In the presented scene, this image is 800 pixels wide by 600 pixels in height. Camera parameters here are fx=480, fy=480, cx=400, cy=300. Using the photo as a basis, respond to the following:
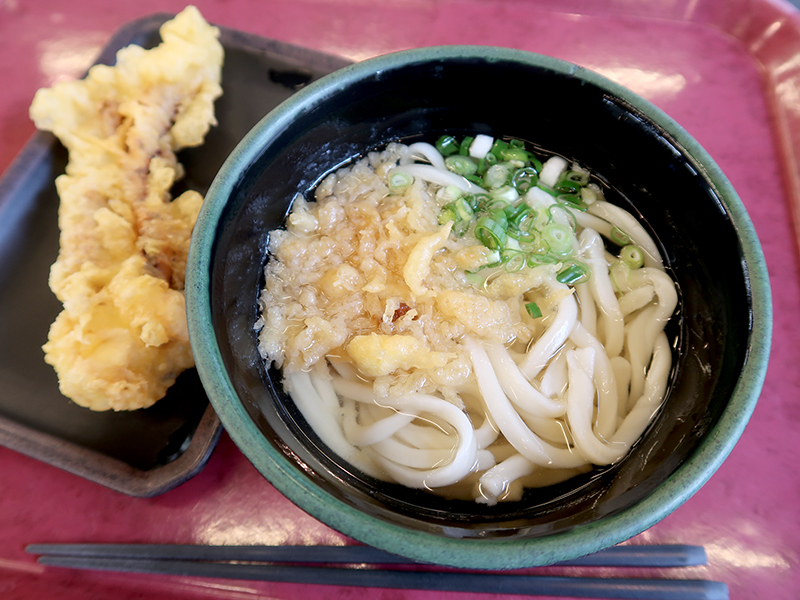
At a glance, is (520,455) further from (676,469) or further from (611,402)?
(676,469)

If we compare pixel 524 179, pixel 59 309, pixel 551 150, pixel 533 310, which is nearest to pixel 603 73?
pixel 551 150

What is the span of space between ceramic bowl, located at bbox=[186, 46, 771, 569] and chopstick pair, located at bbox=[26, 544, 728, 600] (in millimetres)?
297

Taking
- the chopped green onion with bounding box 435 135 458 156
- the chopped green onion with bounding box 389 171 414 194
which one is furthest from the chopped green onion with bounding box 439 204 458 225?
the chopped green onion with bounding box 435 135 458 156

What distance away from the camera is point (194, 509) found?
5.29 ft

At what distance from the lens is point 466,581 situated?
4.82 ft

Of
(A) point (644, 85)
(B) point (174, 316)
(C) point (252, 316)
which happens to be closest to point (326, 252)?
(C) point (252, 316)

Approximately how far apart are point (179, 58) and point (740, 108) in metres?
2.56

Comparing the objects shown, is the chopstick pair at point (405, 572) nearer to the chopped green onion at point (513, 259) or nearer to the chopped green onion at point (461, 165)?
the chopped green onion at point (513, 259)

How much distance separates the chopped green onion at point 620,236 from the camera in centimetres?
167

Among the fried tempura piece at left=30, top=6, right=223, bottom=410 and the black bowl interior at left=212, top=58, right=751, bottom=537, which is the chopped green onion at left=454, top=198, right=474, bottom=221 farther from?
the fried tempura piece at left=30, top=6, right=223, bottom=410

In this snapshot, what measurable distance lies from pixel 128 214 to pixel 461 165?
133cm

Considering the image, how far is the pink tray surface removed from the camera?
1566 millimetres

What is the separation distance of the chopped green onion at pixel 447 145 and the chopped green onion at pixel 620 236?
0.65m

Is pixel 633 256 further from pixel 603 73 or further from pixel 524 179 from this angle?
pixel 603 73
